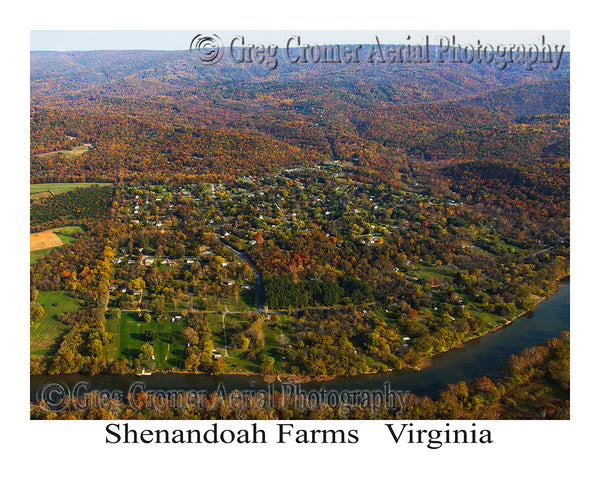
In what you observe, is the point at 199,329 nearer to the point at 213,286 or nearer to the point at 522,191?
the point at 213,286

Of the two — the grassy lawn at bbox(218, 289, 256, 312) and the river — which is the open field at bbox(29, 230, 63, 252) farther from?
the grassy lawn at bbox(218, 289, 256, 312)

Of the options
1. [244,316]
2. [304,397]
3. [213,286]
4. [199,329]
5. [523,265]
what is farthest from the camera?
[523,265]

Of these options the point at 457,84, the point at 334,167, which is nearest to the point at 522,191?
the point at 334,167

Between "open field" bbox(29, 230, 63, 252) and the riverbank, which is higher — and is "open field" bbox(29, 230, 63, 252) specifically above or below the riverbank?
above

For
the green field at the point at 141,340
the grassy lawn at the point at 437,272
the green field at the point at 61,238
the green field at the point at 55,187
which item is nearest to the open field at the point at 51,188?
the green field at the point at 55,187
